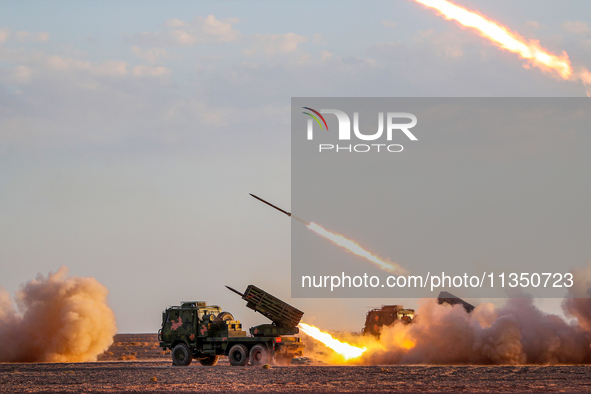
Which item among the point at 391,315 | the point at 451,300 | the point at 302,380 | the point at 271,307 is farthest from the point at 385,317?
the point at 302,380

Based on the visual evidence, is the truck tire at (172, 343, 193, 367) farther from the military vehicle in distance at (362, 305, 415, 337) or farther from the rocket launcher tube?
the military vehicle in distance at (362, 305, 415, 337)

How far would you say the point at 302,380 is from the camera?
3291 cm

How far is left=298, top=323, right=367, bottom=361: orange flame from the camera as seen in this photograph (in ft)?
151

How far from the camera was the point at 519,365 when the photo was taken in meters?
43.1

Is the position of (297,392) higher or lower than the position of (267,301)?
lower

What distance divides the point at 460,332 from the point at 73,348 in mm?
27903

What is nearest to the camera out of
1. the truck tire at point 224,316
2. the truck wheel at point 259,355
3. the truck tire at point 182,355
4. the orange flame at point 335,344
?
the truck wheel at point 259,355

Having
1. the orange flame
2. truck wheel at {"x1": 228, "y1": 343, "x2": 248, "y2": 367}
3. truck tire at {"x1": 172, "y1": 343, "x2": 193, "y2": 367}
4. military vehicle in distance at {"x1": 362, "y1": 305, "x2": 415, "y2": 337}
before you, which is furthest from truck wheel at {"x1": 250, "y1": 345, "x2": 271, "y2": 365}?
military vehicle in distance at {"x1": 362, "y1": 305, "x2": 415, "y2": 337}

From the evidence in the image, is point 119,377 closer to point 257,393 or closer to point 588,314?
point 257,393

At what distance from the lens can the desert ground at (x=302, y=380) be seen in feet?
94.6

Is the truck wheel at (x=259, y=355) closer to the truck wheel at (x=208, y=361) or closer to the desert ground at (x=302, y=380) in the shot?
the desert ground at (x=302, y=380)

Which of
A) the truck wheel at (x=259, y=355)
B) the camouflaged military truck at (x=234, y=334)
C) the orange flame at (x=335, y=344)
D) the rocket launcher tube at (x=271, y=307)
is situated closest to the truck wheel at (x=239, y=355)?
the camouflaged military truck at (x=234, y=334)

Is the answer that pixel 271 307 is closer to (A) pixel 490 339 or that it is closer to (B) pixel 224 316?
(B) pixel 224 316

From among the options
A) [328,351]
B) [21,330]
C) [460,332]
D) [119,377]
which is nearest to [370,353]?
[328,351]
